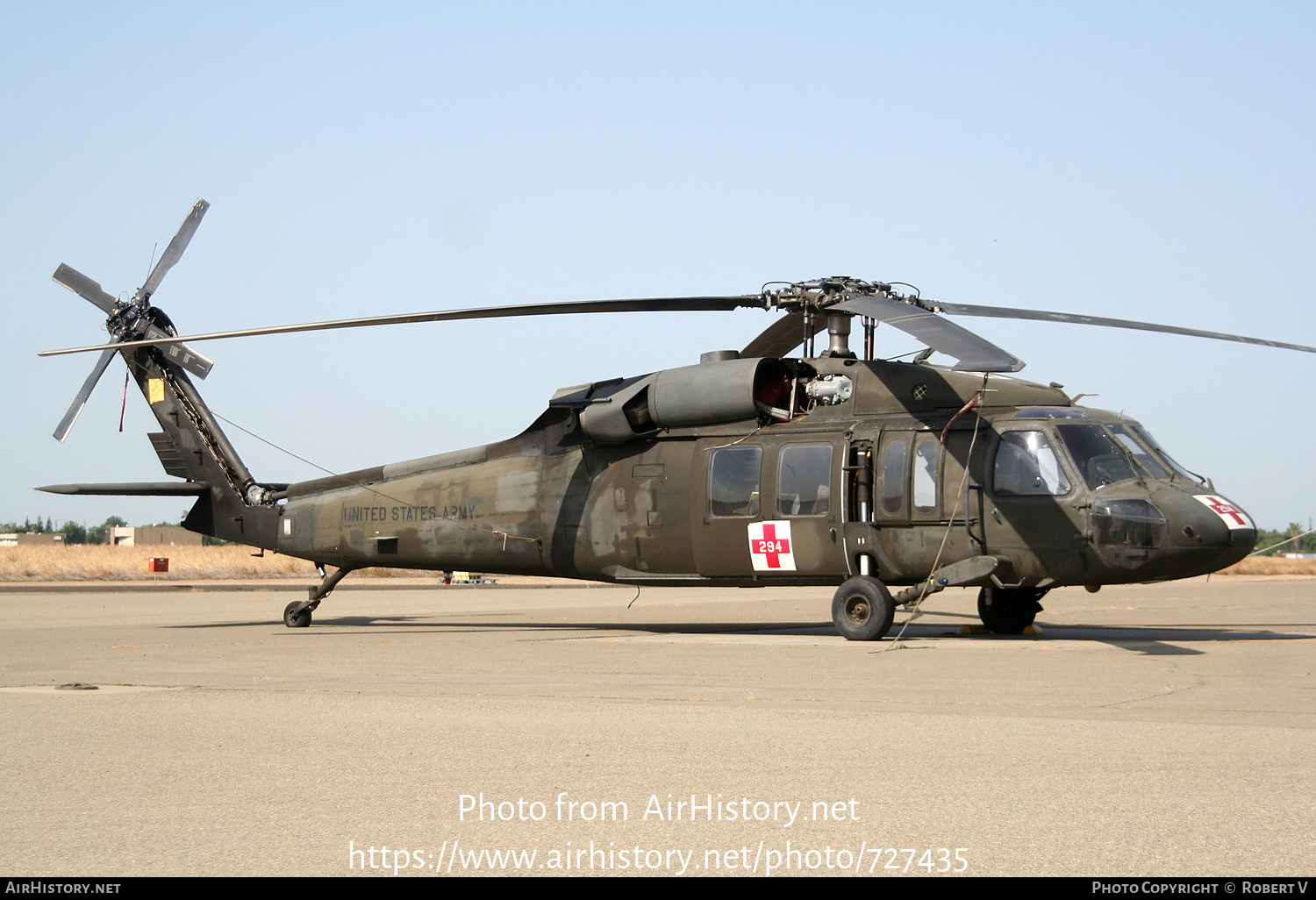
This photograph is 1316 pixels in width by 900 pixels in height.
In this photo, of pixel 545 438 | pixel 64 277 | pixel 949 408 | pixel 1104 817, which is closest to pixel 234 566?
pixel 64 277

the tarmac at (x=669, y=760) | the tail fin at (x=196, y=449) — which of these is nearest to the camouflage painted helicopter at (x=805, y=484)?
the tail fin at (x=196, y=449)

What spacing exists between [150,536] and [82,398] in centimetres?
8796

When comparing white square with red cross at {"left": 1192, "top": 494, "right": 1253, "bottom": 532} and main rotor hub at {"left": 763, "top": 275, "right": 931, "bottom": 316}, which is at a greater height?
main rotor hub at {"left": 763, "top": 275, "right": 931, "bottom": 316}

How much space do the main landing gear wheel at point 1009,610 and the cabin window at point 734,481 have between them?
10.6ft

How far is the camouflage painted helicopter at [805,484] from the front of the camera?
12.6m

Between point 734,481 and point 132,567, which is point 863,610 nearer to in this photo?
point 734,481

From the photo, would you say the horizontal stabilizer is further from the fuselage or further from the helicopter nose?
the helicopter nose

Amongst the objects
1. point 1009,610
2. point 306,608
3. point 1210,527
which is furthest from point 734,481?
point 306,608

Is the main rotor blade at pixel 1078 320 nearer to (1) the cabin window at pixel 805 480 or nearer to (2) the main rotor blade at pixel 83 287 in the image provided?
(1) the cabin window at pixel 805 480

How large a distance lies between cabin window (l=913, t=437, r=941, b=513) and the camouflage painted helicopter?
24 millimetres

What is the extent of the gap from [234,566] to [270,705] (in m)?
45.6

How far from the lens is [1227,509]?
1216 cm

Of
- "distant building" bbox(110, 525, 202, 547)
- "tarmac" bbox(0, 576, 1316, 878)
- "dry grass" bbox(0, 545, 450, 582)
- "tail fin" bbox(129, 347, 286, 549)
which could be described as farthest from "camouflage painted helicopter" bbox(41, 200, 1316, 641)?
"distant building" bbox(110, 525, 202, 547)

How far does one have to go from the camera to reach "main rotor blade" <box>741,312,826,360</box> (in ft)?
49.0
